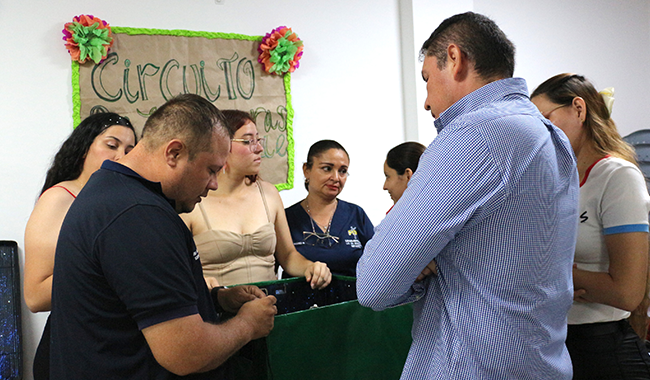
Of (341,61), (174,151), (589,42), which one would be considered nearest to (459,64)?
(174,151)

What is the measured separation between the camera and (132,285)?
3.19 ft

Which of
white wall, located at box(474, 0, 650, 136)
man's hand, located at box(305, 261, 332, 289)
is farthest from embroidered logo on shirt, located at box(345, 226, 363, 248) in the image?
white wall, located at box(474, 0, 650, 136)

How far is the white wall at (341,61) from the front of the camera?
2.71 meters

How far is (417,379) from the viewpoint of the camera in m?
1.07

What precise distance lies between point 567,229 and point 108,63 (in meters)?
2.69

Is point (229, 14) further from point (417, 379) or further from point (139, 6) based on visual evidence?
point (417, 379)

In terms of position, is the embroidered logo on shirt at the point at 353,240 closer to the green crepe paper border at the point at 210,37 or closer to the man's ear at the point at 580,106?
the green crepe paper border at the point at 210,37

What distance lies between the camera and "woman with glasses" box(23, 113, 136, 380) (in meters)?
1.60

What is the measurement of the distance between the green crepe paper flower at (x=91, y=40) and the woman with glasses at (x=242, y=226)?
106 cm

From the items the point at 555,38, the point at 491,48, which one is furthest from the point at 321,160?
the point at 555,38

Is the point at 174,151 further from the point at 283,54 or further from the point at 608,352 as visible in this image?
the point at 283,54

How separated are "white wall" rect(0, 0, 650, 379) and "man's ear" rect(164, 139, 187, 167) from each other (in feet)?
6.54

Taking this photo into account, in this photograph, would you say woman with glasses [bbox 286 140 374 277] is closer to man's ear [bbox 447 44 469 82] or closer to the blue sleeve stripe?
the blue sleeve stripe

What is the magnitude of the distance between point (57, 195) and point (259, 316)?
94cm
